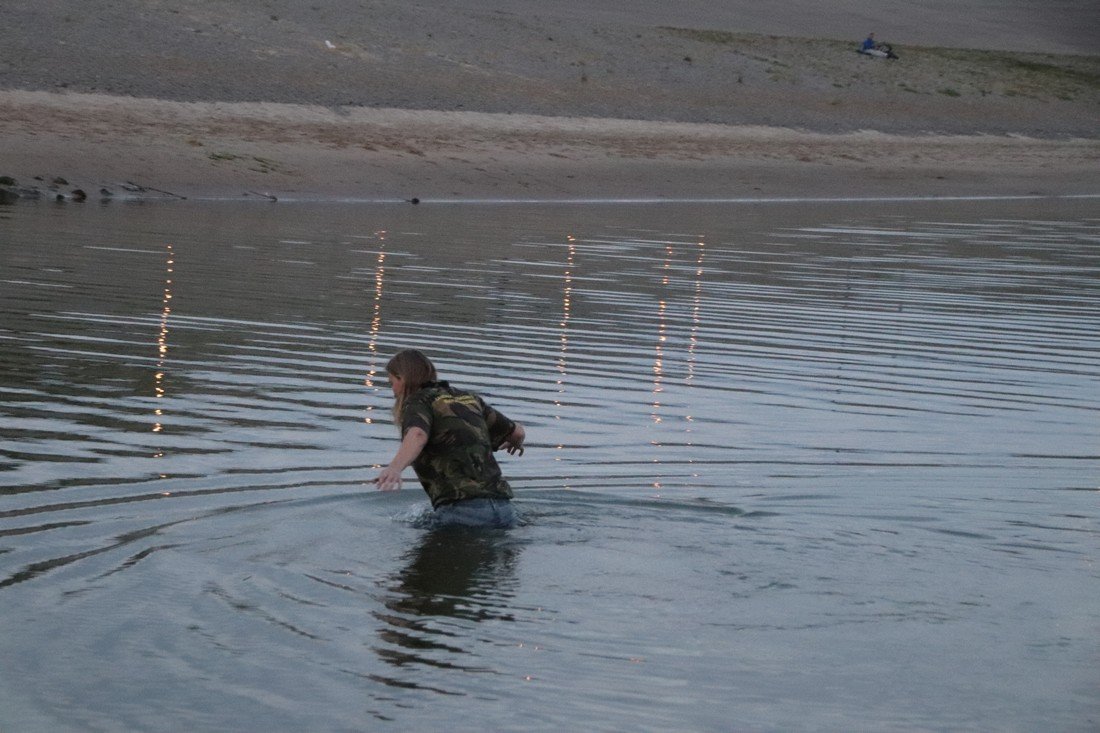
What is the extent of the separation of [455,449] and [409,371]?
0.43m

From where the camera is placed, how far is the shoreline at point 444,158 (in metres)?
34.3

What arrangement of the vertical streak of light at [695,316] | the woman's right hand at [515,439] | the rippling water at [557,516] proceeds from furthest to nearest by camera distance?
the vertical streak of light at [695,316] < the woman's right hand at [515,439] < the rippling water at [557,516]

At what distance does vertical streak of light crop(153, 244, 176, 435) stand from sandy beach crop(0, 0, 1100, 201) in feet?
41.1

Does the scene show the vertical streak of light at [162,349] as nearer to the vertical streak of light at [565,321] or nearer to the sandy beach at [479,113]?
the vertical streak of light at [565,321]

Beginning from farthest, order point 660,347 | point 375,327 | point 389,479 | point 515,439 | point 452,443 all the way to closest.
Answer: point 375,327 → point 660,347 → point 515,439 → point 452,443 → point 389,479

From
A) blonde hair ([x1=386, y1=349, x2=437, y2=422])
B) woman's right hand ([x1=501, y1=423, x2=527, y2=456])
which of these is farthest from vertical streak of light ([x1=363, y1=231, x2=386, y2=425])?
blonde hair ([x1=386, y1=349, x2=437, y2=422])

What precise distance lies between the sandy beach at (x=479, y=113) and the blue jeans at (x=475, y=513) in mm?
24341

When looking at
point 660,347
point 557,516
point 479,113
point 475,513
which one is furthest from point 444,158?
point 475,513

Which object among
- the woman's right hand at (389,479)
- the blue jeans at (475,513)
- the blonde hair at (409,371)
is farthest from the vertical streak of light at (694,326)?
the woman's right hand at (389,479)

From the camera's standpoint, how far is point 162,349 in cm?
1453

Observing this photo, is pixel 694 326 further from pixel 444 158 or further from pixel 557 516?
pixel 444 158

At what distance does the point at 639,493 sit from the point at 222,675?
12.2 ft

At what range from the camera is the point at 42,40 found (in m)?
43.0

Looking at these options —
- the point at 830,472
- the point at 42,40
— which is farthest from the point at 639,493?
the point at 42,40
